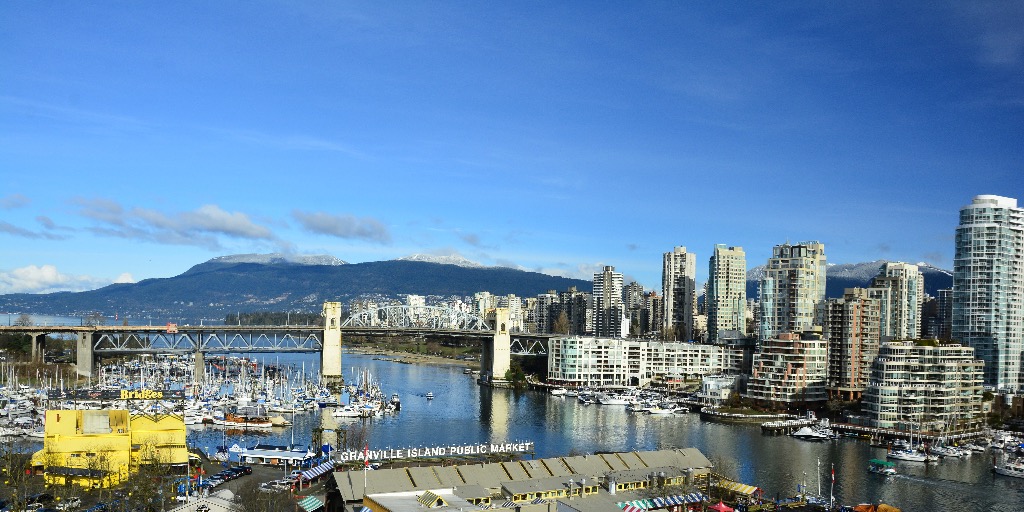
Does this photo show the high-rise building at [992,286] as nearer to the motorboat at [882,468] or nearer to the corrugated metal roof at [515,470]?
the motorboat at [882,468]

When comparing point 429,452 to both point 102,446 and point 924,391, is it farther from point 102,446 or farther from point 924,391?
point 924,391

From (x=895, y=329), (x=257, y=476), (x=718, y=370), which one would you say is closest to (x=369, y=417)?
(x=257, y=476)

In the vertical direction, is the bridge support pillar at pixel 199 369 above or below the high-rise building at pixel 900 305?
below

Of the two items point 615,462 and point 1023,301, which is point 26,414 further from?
point 1023,301

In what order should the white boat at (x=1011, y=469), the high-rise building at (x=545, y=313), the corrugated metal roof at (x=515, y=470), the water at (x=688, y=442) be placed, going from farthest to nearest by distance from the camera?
the high-rise building at (x=545, y=313)
the white boat at (x=1011, y=469)
the water at (x=688, y=442)
the corrugated metal roof at (x=515, y=470)

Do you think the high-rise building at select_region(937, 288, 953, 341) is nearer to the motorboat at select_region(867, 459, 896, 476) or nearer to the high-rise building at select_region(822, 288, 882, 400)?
the high-rise building at select_region(822, 288, 882, 400)

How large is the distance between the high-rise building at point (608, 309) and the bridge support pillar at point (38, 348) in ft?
118

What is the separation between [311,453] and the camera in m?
22.0

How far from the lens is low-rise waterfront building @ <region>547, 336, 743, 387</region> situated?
4878cm

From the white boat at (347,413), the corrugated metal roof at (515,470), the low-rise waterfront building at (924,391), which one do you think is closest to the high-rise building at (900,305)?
the low-rise waterfront building at (924,391)

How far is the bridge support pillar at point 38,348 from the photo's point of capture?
45600 mm

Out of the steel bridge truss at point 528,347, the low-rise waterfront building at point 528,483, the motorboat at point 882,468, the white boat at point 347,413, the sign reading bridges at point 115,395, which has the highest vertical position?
the low-rise waterfront building at point 528,483

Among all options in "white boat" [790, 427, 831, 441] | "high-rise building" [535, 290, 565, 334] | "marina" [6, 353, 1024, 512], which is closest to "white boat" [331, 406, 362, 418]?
"marina" [6, 353, 1024, 512]

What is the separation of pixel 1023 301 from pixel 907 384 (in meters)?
13.4
